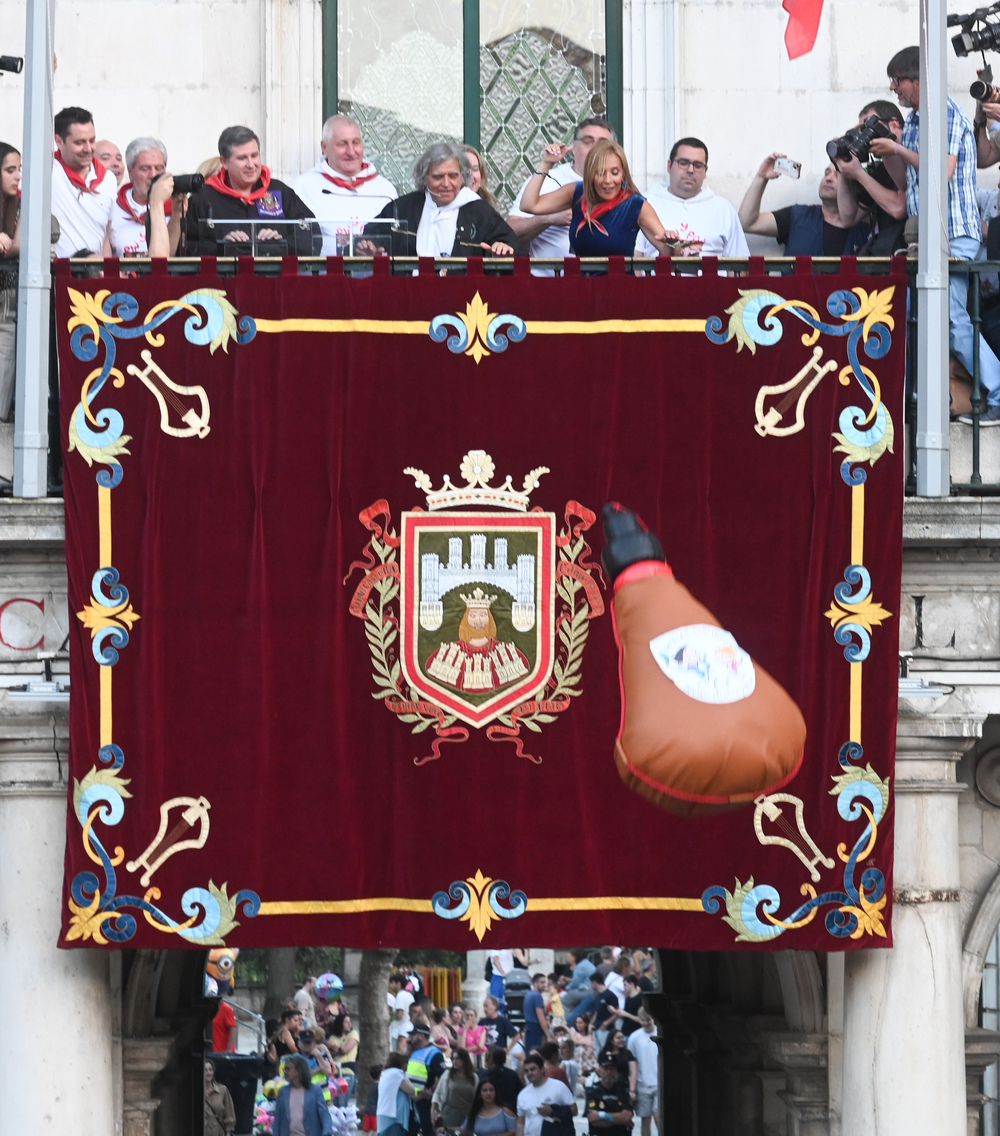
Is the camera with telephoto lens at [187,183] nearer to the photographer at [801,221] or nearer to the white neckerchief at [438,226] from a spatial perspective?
the white neckerchief at [438,226]

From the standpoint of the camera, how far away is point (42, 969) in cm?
1170

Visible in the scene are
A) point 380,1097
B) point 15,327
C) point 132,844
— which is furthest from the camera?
point 380,1097

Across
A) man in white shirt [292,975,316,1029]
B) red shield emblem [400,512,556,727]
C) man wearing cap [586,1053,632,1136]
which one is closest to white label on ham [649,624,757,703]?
red shield emblem [400,512,556,727]

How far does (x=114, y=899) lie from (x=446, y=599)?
218cm

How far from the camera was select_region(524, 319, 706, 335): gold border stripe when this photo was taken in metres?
11.9

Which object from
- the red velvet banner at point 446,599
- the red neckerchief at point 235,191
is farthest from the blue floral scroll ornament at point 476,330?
the red neckerchief at point 235,191

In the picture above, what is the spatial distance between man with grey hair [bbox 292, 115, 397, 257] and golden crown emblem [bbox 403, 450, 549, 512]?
6.71 ft

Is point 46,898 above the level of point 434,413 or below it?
below

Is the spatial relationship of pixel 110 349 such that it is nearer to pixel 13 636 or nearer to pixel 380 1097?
pixel 13 636

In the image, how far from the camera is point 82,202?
13.4 meters

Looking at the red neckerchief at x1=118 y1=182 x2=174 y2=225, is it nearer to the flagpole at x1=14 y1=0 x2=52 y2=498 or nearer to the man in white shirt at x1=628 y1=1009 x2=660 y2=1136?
the flagpole at x1=14 y1=0 x2=52 y2=498

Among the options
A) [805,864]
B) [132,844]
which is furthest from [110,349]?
[805,864]

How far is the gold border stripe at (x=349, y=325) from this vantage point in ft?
39.0

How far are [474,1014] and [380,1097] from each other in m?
6.00
